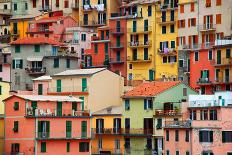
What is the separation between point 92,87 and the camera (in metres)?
118

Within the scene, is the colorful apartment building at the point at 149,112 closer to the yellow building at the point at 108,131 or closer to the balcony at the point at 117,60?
the yellow building at the point at 108,131

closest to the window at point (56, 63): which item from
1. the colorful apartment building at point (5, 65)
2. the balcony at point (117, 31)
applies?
the colorful apartment building at point (5, 65)

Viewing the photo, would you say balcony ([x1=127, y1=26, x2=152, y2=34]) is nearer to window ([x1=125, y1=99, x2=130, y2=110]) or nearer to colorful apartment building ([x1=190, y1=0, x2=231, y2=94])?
colorful apartment building ([x1=190, y1=0, x2=231, y2=94])

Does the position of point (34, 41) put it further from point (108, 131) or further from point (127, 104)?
point (108, 131)

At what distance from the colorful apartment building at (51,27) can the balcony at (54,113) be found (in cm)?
3731

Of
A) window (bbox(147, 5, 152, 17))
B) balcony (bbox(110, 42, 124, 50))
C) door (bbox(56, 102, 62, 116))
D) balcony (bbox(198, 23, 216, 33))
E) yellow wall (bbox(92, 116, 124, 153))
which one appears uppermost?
window (bbox(147, 5, 152, 17))

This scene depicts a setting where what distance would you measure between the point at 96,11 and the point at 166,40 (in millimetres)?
16995

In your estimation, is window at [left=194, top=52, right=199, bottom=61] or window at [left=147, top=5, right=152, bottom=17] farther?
window at [left=147, top=5, right=152, bottom=17]

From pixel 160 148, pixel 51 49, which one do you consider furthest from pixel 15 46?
pixel 160 148

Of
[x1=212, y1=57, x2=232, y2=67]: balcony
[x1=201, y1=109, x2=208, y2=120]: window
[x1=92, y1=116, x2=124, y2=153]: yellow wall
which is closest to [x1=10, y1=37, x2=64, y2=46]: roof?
[x1=92, y1=116, x2=124, y2=153]: yellow wall

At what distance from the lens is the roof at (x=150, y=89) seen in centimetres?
11319

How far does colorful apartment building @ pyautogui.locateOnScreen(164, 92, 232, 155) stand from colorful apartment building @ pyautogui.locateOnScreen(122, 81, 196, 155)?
180 inches

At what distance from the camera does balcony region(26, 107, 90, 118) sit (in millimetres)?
101938

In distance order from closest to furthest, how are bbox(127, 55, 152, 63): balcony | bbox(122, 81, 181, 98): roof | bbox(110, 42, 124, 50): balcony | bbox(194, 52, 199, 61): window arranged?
bbox(122, 81, 181, 98): roof → bbox(194, 52, 199, 61): window → bbox(127, 55, 152, 63): balcony → bbox(110, 42, 124, 50): balcony
